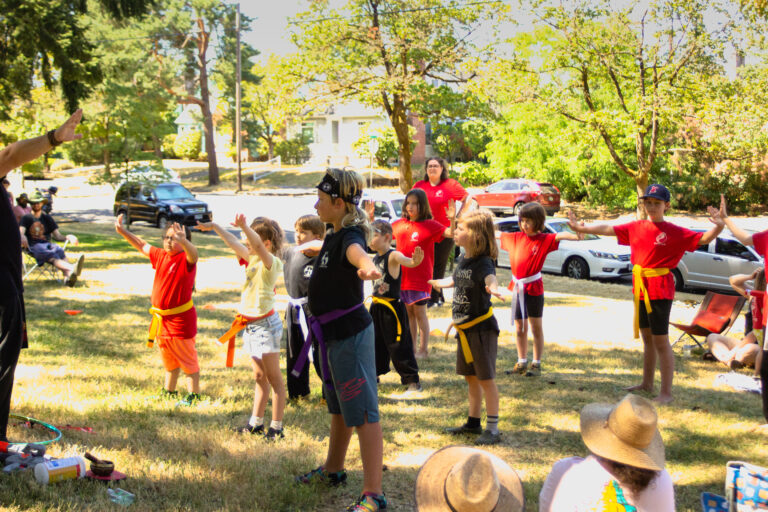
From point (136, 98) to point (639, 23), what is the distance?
46.2 feet

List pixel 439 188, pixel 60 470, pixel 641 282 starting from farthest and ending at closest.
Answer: pixel 439 188, pixel 641 282, pixel 60 470

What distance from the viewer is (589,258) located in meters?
15.3

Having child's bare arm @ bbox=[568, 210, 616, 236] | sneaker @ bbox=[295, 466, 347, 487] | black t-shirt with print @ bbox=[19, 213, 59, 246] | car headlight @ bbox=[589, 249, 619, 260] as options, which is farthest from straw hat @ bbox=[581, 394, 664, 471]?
car headlight @ bbox=[589, 249, 619, 260]

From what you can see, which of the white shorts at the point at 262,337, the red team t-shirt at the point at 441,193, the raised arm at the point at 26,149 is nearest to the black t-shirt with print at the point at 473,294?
the white shorts at the point at 262,337

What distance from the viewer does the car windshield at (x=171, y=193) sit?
23.7 metres

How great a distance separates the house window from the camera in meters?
58.9

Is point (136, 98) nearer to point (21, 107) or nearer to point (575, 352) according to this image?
Answer: point (21, 107)

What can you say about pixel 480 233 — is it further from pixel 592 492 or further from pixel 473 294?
pixel 592 492

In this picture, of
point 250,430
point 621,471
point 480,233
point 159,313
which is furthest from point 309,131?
point 621,471

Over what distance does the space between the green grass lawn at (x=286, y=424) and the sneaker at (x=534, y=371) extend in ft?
0.33

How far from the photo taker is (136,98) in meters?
20.1

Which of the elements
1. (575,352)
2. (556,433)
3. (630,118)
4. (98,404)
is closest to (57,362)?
(98,404)

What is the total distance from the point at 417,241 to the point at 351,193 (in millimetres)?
3240

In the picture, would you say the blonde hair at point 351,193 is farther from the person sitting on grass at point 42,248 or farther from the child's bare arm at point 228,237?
the person sitting on grass at point 42,248
